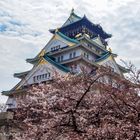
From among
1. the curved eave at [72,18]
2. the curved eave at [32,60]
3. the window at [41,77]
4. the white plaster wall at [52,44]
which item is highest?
the curved eave at [72,18]

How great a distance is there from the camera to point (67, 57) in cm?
4334

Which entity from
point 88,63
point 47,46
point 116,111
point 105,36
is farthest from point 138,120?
point 105,36

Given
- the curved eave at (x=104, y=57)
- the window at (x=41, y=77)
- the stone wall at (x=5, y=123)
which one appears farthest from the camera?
the curved eave at (x=104, y=57)

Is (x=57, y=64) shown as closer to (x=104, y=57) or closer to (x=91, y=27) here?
(x=104, y=57)

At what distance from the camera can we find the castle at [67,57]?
1602 inches

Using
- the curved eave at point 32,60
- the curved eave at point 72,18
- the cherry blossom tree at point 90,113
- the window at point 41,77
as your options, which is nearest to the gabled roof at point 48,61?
the window at point 41,77

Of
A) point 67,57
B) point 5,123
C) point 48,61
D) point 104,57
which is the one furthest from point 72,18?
point 5,123

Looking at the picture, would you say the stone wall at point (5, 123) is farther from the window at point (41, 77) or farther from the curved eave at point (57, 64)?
the window at point (41, 77)

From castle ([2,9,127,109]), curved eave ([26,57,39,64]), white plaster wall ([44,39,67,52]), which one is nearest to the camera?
castle ([2,9,127,109])

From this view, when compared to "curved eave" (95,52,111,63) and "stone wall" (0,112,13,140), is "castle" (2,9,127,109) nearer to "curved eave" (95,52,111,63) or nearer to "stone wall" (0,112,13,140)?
"curved eave" (95,52,111,63)

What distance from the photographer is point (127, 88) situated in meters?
9.51

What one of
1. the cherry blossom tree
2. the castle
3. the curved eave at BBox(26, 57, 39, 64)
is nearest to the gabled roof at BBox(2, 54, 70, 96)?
the castle

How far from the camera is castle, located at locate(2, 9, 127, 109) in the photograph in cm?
4069

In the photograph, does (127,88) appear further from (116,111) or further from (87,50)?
(87,50)
